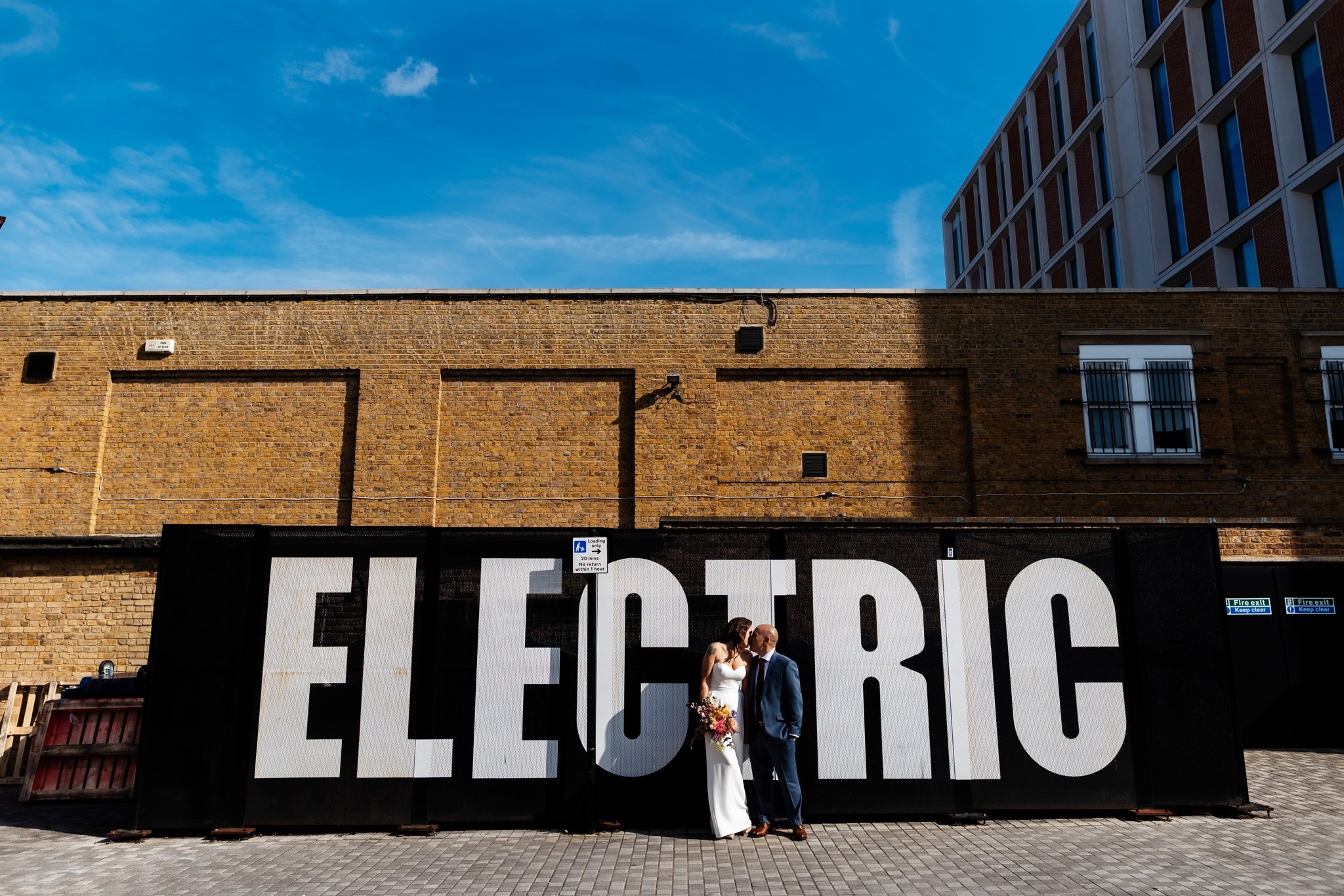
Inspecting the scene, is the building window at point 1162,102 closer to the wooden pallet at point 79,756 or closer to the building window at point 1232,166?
the building window at point 1232,166

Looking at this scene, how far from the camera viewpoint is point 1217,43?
24.8 meters

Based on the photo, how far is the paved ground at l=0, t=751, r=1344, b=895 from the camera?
6.00 metres

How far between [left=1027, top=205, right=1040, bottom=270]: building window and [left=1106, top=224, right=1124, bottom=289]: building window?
16.4ft

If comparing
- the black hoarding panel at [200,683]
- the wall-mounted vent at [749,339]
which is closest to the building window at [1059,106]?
the wall-mounted vent at [749,339]

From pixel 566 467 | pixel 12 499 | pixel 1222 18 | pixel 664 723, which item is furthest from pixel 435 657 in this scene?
pixel 1222 18

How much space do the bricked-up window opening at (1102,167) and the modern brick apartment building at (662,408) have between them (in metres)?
15.7

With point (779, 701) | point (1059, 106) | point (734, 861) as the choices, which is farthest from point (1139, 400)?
point (1059, 106)

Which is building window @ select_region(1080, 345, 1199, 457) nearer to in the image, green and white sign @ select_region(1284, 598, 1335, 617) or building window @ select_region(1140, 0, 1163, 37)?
green and white sign @ select_region(1284, 598, 1335, 617)

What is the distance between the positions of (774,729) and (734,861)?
1.09 metres

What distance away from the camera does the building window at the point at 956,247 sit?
1753 inches

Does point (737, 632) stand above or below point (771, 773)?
above

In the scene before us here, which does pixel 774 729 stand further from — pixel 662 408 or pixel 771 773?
pixel 662 408

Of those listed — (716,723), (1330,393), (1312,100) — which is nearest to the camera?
(716,723)

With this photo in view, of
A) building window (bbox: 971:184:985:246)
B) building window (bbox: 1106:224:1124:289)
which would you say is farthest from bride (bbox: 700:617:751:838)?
building window (bbox: 971:184:985:246)
